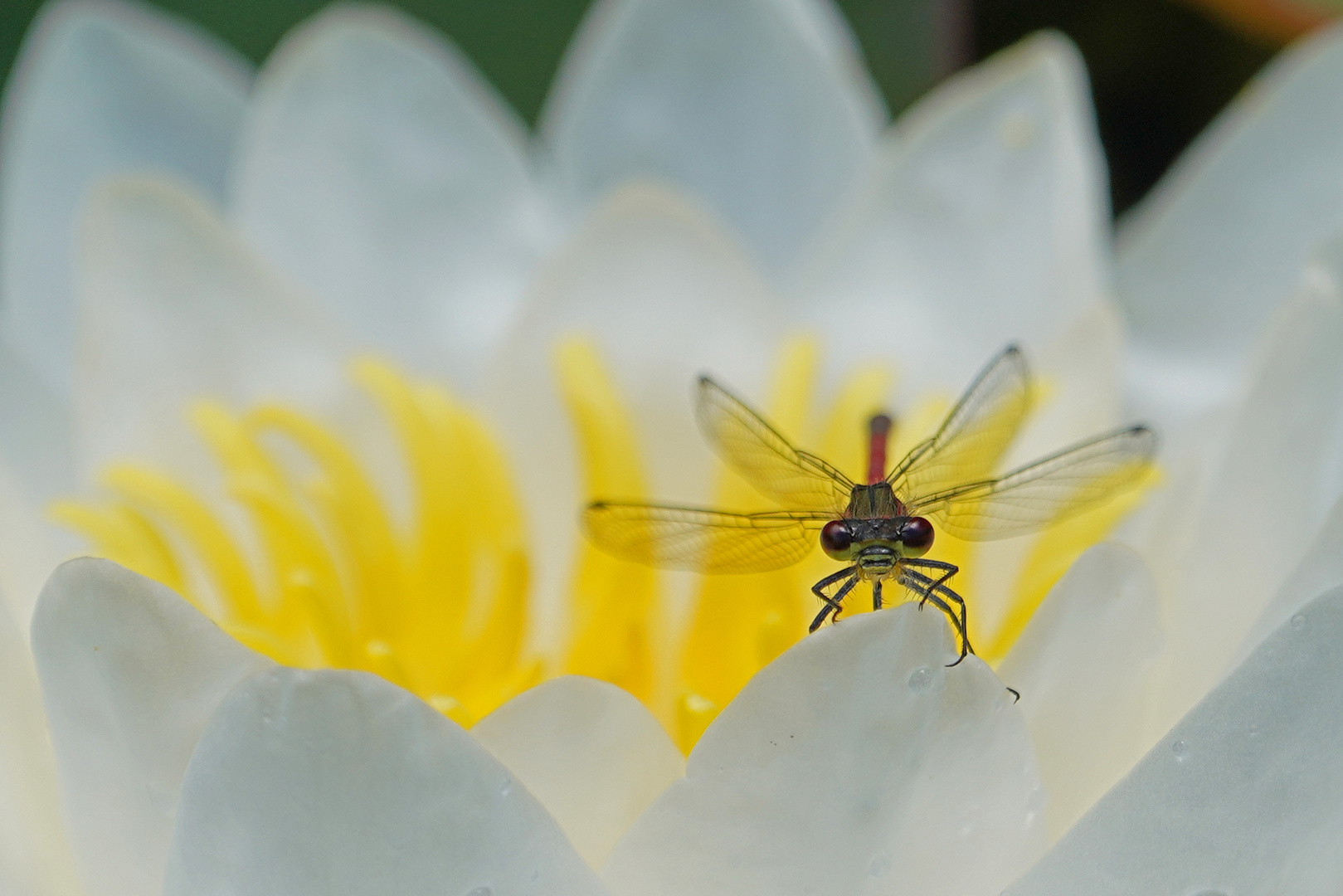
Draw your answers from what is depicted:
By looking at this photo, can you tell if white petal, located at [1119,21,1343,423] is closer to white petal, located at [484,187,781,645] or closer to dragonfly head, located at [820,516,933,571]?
white petal, located at [484,187,781,645]

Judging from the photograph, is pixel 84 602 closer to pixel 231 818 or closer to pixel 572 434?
pixel 231 818

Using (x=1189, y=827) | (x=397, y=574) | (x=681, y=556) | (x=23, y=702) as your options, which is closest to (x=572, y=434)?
(x=397, y=574)

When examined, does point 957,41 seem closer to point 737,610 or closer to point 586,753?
point 737,610

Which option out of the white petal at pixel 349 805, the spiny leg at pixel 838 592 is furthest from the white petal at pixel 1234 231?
the white petal at pixel 349 805

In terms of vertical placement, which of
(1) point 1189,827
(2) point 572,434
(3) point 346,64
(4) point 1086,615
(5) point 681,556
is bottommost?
(1) point 1189,827

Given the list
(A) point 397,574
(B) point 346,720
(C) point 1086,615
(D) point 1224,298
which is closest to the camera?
(B) point 346,720

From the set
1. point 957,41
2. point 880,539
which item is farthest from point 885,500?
point 957,41

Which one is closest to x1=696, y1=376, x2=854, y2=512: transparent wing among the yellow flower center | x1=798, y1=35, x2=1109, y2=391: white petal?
the yellow flower center
